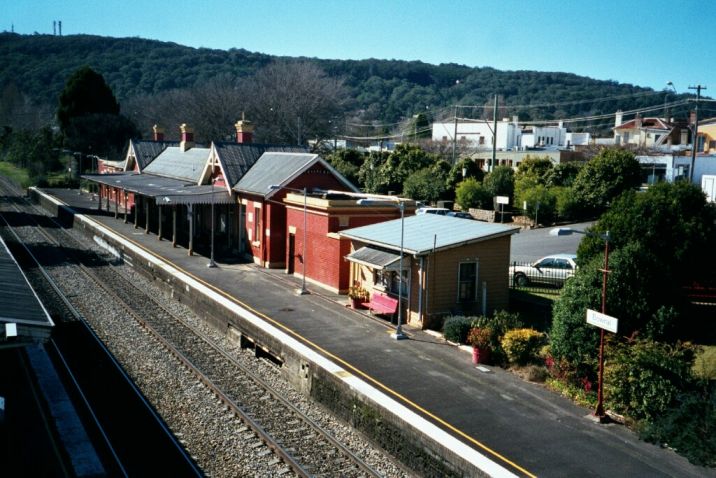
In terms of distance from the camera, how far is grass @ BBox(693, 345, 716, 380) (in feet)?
53.3

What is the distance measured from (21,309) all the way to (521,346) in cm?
1186

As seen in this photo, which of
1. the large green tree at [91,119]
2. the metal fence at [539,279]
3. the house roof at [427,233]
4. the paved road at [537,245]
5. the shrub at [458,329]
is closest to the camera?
the shrub at [458,329]

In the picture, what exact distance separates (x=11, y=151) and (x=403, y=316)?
10725cm

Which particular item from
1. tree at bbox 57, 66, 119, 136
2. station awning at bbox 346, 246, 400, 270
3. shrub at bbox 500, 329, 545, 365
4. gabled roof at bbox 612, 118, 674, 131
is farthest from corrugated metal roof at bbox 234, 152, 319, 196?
gabled roof at bbox 612, 118, 674, 131

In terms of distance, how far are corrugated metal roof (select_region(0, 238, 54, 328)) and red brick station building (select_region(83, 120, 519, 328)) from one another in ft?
34.6

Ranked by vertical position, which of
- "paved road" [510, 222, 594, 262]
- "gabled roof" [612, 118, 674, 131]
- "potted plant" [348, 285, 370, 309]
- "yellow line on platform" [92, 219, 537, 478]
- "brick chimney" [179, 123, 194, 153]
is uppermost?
"gabled roof" [612, 118, 674, 131]

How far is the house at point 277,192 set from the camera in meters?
33.2

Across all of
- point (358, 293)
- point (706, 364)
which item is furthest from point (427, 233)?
point (706, 364)

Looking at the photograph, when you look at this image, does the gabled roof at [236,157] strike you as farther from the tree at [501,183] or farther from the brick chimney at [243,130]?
the tree at [501,183]

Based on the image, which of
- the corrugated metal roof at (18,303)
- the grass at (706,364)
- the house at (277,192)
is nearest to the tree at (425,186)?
the house at (277,192)

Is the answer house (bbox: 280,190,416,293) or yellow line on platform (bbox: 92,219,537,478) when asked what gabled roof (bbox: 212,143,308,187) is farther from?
yellow line on platform (bbox: 92,219,537,478)

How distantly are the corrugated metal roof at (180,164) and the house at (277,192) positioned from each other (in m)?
10.5

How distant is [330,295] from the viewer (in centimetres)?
2777

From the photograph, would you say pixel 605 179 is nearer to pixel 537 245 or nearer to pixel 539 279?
pixel 537 245
